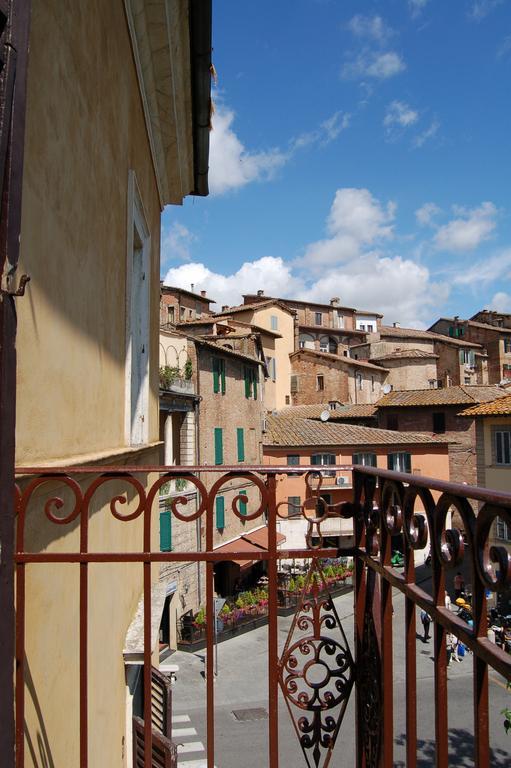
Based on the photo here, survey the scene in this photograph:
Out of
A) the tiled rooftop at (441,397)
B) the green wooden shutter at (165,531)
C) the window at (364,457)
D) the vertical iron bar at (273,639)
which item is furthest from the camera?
the tiled rooftop at (441,397)

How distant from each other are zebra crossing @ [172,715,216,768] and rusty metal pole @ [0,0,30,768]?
1107 cm

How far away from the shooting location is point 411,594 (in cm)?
189

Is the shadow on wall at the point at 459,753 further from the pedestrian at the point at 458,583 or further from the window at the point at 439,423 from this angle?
the window at the point at 439,423

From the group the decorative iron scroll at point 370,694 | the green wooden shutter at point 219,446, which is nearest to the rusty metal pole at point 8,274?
the decorative iron scroll at point 370,694

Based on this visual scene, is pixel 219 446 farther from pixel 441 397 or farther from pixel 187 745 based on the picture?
pixel 441 397

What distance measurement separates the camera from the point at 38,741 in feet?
7.16

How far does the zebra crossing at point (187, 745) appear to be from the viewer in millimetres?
11344

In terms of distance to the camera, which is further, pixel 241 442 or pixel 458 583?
pixel 241 442

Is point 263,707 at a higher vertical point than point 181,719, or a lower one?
lower

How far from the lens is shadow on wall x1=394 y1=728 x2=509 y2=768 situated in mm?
11227

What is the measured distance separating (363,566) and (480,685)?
1069 mm

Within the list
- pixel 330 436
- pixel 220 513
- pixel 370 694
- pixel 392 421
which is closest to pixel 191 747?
pixel 220 513

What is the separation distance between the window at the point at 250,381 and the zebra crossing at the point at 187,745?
1544 cm

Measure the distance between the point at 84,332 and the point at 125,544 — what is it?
7.68 ft
